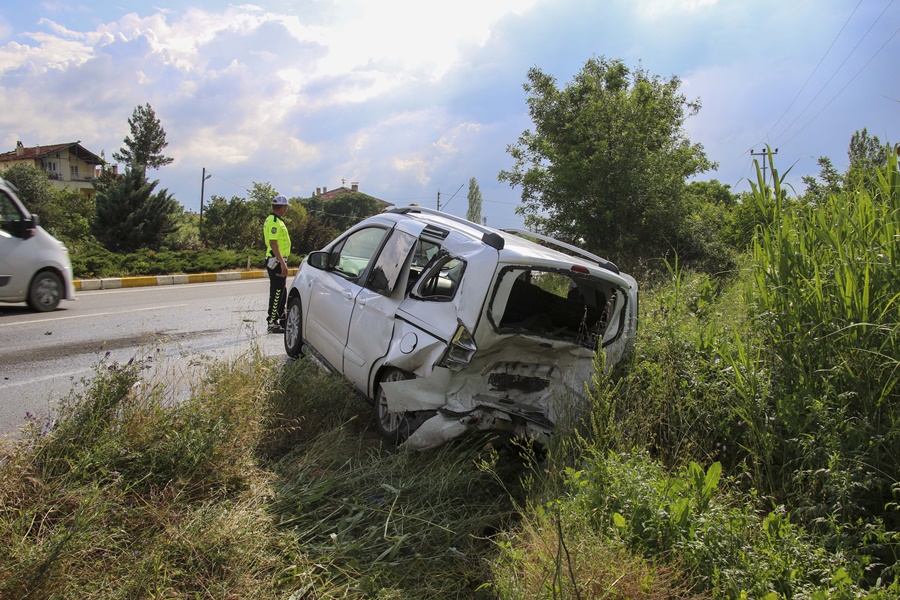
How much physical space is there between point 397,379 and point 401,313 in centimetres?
47

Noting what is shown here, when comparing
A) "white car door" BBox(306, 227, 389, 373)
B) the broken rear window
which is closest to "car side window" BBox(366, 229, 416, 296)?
"white car door" BBox(306, 227, 389, 373)

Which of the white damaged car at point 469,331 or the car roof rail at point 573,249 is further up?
the car roof rail at point 573,249

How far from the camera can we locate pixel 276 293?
26.6 ft

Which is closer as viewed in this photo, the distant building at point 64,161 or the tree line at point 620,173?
the tree line at point 620,173

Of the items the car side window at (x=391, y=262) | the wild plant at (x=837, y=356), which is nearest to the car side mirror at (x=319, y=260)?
the car side window at (x=391, y=262)

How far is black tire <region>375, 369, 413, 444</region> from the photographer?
4094 mm

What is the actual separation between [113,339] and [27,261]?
277 cm

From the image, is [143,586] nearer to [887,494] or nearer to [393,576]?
[393,576]

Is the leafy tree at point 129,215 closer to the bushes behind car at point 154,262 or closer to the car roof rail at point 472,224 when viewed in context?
the bushes behind car at point 154,262

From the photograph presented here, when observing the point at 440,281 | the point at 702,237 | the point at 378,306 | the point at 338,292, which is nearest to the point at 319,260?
the point at 338,292

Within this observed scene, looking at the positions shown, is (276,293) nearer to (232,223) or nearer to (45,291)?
(45,291)

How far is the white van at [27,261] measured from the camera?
8625 millimetres

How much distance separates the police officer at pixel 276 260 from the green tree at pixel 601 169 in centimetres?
596

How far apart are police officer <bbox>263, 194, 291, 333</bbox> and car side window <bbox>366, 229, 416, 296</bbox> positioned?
10.7 feet
